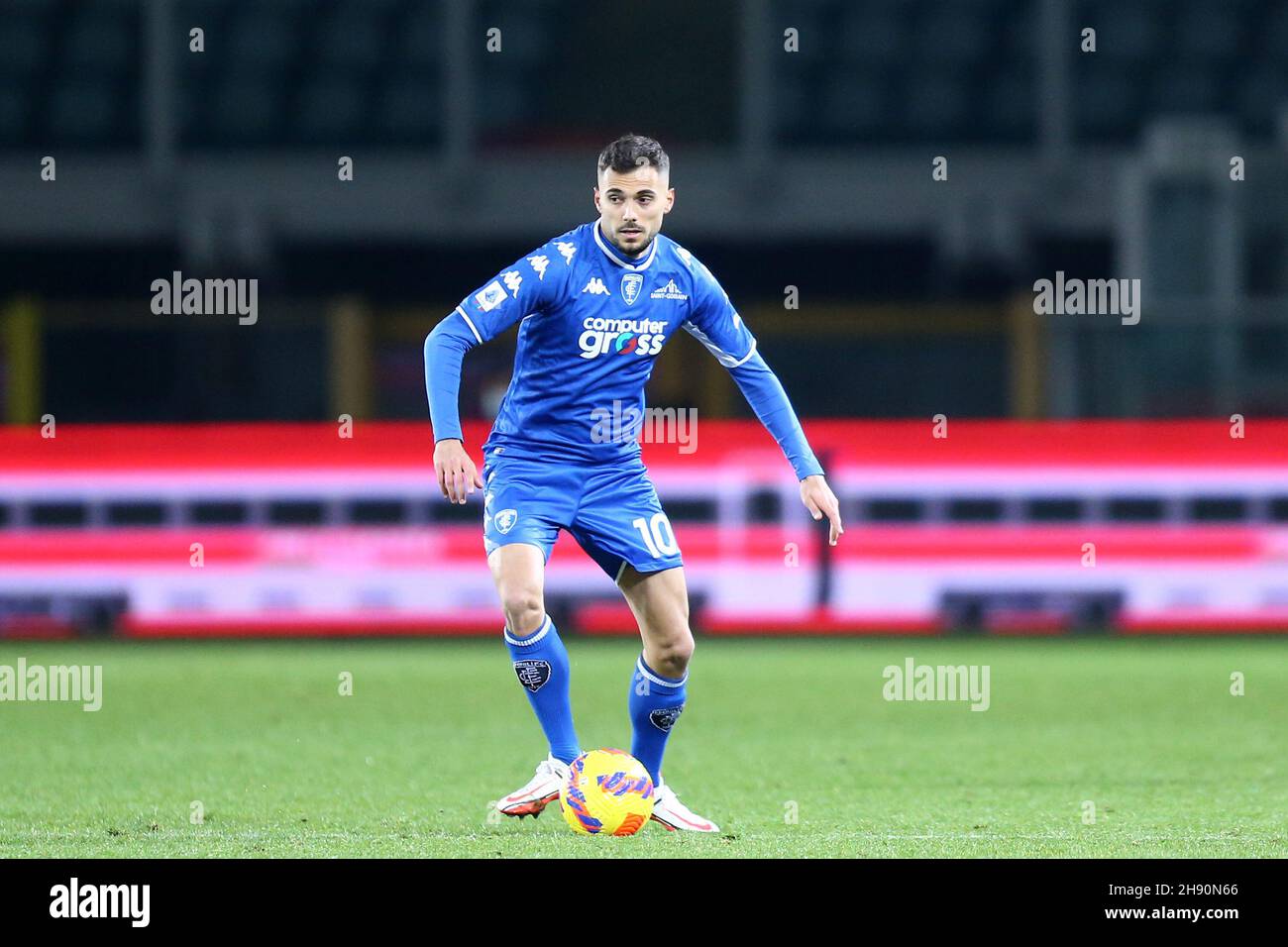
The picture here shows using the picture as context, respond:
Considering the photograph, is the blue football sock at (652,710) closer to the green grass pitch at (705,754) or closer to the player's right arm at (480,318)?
the green grass pitch at (705,754)

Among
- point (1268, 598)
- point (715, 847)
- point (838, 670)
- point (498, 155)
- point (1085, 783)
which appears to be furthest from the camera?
point (498, 155)

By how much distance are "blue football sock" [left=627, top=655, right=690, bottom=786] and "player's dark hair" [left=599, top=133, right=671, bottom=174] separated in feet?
4.30

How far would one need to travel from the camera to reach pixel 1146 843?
505 centimetres

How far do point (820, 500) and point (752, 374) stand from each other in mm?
445

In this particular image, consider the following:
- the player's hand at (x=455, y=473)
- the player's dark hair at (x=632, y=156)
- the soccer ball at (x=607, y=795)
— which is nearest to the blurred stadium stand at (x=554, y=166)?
the player's dark hair at (x=632, y=156)

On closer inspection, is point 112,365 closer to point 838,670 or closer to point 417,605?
point 417,605

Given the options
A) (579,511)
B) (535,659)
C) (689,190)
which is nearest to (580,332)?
(579,511)

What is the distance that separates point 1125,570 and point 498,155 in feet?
32.4

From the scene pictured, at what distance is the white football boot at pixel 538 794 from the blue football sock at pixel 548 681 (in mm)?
45

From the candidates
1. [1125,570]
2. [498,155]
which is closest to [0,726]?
[1125,570]

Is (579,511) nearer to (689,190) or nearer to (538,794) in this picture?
(538,794)

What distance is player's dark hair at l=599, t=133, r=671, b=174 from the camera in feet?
17.3

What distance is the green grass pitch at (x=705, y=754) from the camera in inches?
206

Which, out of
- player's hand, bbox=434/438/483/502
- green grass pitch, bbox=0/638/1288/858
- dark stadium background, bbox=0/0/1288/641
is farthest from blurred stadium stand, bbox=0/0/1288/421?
player's hand, bbox=434/438/483/502
